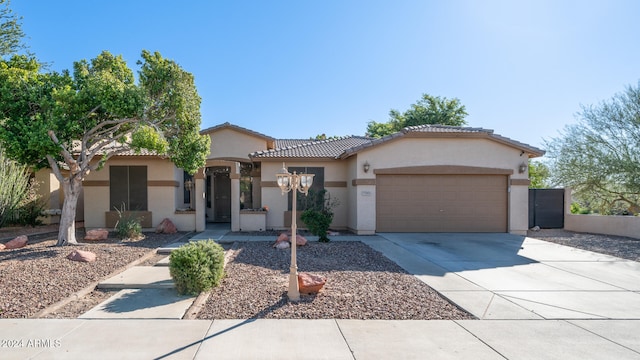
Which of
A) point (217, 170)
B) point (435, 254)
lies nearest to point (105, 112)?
point (217, 170)

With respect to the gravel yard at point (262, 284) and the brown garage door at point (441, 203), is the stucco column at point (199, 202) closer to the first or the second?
the gravel yard at point (262, 284)

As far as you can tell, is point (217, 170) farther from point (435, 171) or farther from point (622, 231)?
point (622, 231)

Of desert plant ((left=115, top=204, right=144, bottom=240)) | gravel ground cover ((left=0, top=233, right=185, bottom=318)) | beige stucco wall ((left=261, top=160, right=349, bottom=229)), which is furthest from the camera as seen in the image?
beige stucco wall ((left=261, top=160, right=349, bottom=229))

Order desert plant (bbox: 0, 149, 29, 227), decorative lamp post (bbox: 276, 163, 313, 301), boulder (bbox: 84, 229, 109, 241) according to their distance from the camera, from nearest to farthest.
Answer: decorative lamp post (bbox: 276, 163, 313, 301), boulder (bbox: 84, 229, 109, 241), desert plant (bbox: 0, 149, 29, 227)

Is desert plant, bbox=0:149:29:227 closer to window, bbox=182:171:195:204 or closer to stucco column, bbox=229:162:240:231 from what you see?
window, bbox=182:171:195:204

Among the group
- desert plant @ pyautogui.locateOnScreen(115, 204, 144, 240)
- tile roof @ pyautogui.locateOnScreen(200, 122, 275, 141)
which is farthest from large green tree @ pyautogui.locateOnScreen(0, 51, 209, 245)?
tile roof @ pyautogui.locateOnScreen(200, 122, 275, 141)

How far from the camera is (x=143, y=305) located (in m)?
6.03

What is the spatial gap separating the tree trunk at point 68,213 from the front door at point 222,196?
25.5 ft

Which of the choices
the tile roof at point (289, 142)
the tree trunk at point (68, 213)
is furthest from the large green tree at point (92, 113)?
the tile roof at point (289, 142)

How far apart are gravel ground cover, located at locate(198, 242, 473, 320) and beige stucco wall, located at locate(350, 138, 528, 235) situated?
4730 mm

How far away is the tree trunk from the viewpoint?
1065 cm

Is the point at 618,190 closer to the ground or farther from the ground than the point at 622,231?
farther from the ground

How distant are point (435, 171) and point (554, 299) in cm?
832

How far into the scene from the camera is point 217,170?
715 inches
